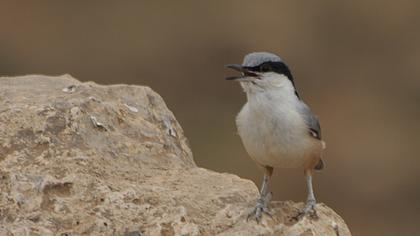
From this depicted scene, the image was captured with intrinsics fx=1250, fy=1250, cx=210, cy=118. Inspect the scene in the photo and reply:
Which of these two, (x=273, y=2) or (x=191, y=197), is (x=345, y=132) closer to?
(x=273, y=2)

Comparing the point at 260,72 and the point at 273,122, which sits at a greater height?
the point at 260,72

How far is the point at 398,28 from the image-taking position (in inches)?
769

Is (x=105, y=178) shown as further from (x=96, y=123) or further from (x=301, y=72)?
(x=301, y=72)

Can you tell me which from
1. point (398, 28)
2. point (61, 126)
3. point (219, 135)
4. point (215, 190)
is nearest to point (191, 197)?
point (215, 190)

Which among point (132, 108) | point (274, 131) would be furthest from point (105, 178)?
point (274, 131)

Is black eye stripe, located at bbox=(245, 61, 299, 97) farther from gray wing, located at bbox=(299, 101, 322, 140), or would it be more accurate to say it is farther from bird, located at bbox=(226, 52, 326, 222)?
gray wing, located at bbox=(299, 101, 322, 140)

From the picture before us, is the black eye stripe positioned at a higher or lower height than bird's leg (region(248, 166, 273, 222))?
higher

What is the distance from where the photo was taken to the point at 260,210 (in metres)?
7.26

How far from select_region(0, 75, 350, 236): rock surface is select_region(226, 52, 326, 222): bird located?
28cm

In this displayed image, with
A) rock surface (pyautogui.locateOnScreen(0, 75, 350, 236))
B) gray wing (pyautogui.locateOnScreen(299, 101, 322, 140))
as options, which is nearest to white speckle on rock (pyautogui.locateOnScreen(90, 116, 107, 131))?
rock surface (pyautogui.locateOnScreen(0, 75, 350, 236))

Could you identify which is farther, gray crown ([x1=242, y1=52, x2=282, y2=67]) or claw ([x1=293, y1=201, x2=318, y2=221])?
gray crown ([x1=242, y1=52, x2=282, y2=67])

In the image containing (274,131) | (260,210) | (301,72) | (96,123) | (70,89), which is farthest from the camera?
(301,72)

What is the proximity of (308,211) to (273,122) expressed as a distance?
1.85 ft

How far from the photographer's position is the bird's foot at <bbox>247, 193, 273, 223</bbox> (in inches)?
284
